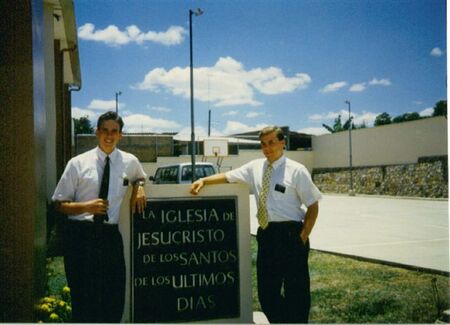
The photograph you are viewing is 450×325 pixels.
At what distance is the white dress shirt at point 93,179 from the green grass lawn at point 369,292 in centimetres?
226

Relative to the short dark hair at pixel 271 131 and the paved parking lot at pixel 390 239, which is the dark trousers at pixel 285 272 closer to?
the short dark hair at pixel 271 131

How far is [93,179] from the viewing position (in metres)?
2.63

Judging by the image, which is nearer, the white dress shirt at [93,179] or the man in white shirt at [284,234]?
the white dress shirt at [93,179]

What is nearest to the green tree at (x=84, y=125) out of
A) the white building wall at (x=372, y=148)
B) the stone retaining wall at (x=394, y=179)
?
the white building wall at (x=372, y=148)

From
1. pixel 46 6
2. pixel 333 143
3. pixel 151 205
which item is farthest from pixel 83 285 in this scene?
pixel 333 143

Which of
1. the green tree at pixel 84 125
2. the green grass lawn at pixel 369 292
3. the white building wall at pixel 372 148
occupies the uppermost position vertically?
the green tree at pixel 84 125

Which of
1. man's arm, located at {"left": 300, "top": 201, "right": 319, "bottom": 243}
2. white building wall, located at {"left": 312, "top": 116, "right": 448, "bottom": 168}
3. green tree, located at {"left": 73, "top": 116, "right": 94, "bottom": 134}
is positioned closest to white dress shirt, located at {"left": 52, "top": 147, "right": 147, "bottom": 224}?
man's arm, located at {"left": 300, "top": 201, "right": 319, "bottom": 243}

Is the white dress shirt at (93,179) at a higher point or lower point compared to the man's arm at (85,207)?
higher

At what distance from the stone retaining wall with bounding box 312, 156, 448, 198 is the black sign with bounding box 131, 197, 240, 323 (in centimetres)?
2194

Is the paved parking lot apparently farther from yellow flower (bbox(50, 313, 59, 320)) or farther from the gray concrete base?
yellow flower (bbox(50, 313, 59, 320))

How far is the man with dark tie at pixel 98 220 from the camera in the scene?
2561 millimetres

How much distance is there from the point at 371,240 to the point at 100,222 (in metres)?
6.87

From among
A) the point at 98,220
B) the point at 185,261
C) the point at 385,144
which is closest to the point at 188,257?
the point at 185,261

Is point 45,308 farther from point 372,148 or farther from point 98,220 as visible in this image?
point 372,148
